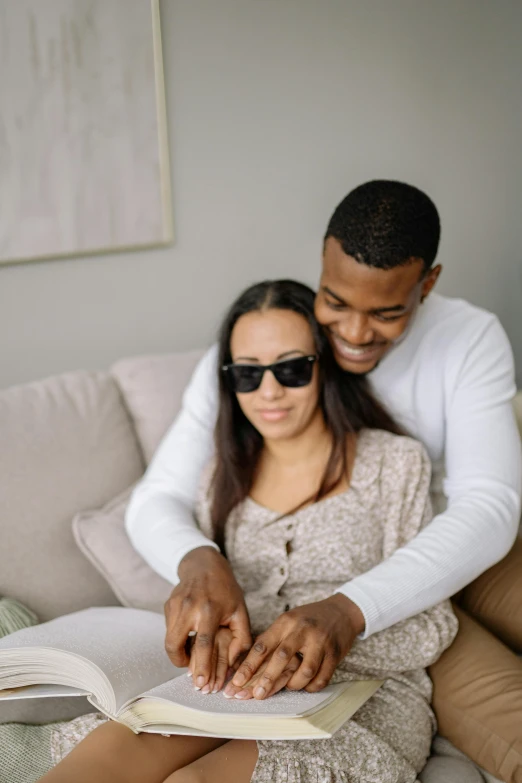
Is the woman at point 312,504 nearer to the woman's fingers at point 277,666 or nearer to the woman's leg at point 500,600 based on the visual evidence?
the woman's fingers at point 277,666

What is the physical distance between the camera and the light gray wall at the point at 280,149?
2.57 metres

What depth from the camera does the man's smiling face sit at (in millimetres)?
1659

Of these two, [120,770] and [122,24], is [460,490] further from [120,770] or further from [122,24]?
[122,24]

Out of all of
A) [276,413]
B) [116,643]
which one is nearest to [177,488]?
[276,413]

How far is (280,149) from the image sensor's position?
9.71 feet

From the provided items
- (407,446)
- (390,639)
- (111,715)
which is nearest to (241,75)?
(407,446)

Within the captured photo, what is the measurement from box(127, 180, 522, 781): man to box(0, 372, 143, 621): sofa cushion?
182 mm

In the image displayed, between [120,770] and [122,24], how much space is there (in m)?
2.07

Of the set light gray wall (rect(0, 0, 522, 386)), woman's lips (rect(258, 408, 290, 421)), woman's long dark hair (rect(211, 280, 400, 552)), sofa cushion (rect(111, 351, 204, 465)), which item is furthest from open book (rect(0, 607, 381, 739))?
light gray wall (rect(0, 0, 522, 386))

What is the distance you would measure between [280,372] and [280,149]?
1.51 m

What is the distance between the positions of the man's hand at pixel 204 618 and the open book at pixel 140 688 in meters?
0.04

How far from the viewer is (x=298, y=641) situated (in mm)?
1305

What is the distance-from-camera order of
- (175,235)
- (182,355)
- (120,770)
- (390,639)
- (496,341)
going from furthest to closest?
(175,235)
(182,355)
(496,341)
(390,639)
(120,770)

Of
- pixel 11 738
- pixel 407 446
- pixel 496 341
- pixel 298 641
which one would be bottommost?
pixel 11 738
